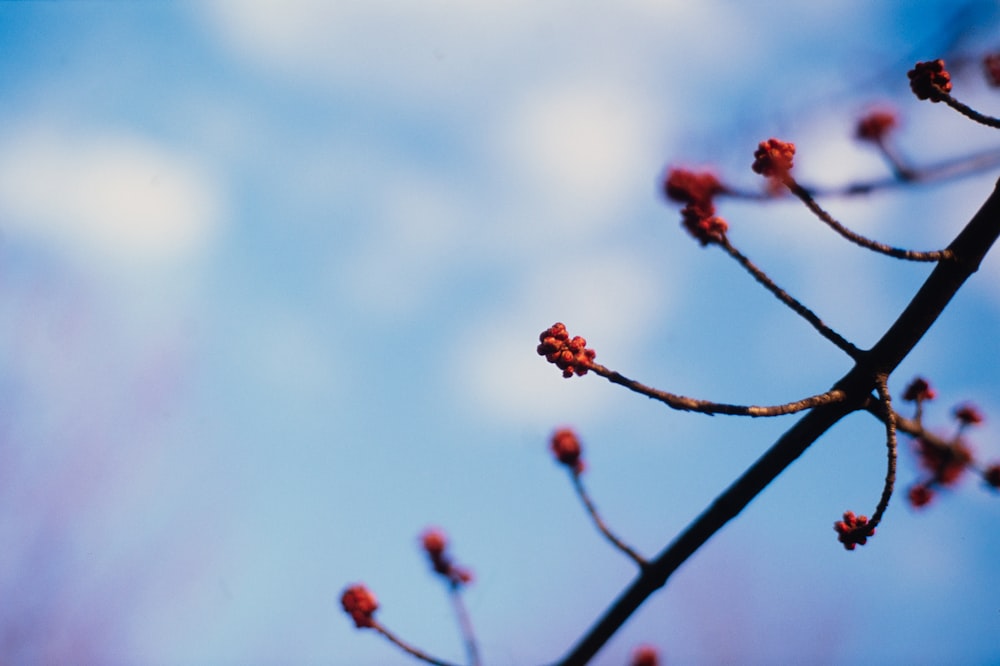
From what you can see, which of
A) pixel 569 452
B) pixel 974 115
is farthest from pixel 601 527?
A: pixel 974 115

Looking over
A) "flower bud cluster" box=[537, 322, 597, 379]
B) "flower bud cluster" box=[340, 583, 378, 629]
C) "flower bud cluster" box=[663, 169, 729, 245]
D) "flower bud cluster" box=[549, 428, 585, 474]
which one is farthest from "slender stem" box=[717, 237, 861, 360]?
"flower bud cluster" box=[340, 583, 378, 629]

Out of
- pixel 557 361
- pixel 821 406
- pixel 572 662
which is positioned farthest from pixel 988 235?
pixel 572 662

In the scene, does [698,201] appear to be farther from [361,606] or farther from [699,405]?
[361,606]

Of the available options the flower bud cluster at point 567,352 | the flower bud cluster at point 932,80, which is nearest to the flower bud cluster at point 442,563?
the flower bud cluster at point 567,352

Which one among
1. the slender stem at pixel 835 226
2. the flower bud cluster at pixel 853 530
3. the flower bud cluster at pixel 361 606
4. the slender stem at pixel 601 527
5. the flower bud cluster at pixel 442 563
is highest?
the slender stem at pixel 835 226

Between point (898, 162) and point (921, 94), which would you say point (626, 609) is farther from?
point (921, 94)

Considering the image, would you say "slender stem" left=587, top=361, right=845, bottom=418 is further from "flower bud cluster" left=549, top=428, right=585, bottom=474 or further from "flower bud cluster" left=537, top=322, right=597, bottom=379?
"flower bud cluster" left=549, top=428, right=585, bottom=474

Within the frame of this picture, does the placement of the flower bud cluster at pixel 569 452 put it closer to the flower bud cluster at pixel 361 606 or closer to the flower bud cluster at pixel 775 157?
the flower bud cluster at pixel 361 606
